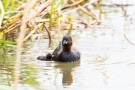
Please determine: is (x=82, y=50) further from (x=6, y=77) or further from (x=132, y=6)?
(x=132, y=6)

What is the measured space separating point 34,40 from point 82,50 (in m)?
1.12

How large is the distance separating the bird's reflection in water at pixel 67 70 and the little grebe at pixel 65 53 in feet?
0.48

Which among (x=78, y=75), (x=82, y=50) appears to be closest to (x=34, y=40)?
(x=82, y=50)

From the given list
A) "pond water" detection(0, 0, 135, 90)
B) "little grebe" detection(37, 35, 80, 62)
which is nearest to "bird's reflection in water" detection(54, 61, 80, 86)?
"pond water" detection(0, 0, 135, 90)

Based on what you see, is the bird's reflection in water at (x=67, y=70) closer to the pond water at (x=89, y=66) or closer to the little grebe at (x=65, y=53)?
the pond water at (x=89, y=66)

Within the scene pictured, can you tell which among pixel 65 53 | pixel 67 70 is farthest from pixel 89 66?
pixel 65 53

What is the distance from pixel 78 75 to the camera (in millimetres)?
6348

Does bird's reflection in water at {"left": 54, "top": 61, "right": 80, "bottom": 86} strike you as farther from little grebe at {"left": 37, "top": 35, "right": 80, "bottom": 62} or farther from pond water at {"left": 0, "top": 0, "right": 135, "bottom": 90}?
little grebe at {"left": 37, "top": 35, "right": 80, "bottom": 62}

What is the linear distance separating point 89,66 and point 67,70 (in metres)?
0.29

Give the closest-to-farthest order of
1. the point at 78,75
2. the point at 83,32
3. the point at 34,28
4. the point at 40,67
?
the point at 78,75, the point at 40,67, the point at 34,28, the point at 83,32

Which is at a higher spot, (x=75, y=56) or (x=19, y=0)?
(x=19, y=0)

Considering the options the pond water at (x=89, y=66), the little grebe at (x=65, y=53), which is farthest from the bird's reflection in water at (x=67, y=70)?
the little grebe at (x=65, y=53)

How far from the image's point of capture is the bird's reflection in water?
607 cm

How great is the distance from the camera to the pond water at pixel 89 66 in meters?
5.80
